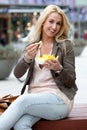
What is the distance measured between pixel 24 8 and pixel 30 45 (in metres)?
38.1

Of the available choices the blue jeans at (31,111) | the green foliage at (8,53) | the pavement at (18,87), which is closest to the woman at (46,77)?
the blue jeans at (31,111)

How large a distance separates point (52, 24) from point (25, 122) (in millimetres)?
1056

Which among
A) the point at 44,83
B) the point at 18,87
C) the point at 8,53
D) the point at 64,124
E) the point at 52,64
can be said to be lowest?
the point at 18,87

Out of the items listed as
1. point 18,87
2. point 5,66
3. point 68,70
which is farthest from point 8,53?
point 68,70

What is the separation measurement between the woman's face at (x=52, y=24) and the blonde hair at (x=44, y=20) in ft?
0.11

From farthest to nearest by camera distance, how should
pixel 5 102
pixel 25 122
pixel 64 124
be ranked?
1. pixel 5 102
2. pixel 64 124
3. pixel 25 122

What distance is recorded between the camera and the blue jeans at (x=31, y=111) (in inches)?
185

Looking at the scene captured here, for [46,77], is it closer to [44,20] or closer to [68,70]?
[68,70]

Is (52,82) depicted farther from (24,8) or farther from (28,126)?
(24,8)

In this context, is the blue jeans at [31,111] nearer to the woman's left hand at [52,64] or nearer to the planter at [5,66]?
the woman's left hand at [52,64]

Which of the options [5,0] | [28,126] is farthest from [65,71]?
[5,0]

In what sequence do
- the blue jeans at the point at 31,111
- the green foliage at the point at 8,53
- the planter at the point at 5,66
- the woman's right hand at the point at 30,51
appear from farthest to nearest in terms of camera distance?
1. the green foliage at the point at 8,53
2. the planter at the point at 5,66
3. the woman's right hand at the point at 30,51
4. the blue jeans at the point at 31,111

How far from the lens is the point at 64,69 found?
4945mm

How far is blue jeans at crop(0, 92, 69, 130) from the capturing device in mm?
4711
